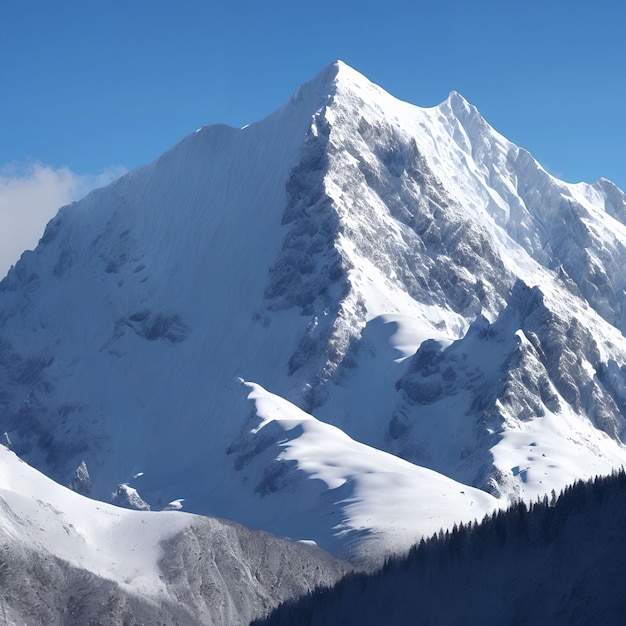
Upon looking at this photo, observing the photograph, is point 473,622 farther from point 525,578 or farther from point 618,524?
point 618,524

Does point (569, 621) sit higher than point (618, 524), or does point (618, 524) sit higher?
point (618, 524)

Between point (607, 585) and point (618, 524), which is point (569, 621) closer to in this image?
point (607, 585)

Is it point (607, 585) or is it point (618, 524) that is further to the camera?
point (618, 524)

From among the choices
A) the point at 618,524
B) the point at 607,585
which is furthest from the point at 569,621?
the point at 618,524

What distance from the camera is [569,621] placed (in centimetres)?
18400

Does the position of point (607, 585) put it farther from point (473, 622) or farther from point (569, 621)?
point (473, 622)

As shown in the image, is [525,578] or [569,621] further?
[525,578]

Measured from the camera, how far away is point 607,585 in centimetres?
18538

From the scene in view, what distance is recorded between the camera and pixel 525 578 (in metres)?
198

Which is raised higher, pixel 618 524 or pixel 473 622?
pixel 618 524

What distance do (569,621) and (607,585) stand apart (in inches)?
231

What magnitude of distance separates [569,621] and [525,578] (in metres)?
14.6

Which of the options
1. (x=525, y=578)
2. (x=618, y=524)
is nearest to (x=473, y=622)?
(x=525, y=578)

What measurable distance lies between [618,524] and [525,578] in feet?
41.1
